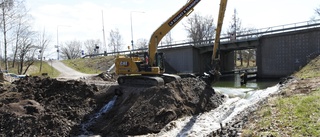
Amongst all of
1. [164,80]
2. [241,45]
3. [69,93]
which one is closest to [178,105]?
[164,80]

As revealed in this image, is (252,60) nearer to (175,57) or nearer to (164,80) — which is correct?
(175,57)

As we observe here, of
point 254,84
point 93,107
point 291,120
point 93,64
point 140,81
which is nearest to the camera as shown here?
point 291,120

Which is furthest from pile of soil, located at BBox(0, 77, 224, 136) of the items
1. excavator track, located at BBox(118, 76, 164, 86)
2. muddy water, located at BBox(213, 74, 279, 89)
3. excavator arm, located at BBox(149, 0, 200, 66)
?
muddy water, located at BBox(213, 74, 279, 89)

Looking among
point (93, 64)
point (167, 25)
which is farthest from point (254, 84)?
point (93, 64)

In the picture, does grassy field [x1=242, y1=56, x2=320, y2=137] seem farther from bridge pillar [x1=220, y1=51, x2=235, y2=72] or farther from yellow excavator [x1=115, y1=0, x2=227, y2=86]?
bridge pillar [x1=220, y1=51, x2=235, y2=72]

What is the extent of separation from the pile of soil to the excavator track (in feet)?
2.50

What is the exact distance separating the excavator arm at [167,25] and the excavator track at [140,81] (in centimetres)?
129

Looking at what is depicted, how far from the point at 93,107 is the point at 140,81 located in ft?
12.3

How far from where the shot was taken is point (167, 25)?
64.8 feet

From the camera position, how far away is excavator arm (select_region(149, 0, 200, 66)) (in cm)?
1908

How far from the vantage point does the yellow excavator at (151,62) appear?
63.4ft

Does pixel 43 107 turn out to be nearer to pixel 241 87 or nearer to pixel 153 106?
pixel 153 106

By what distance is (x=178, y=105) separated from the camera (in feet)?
53.7

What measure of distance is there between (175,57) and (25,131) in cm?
3360
